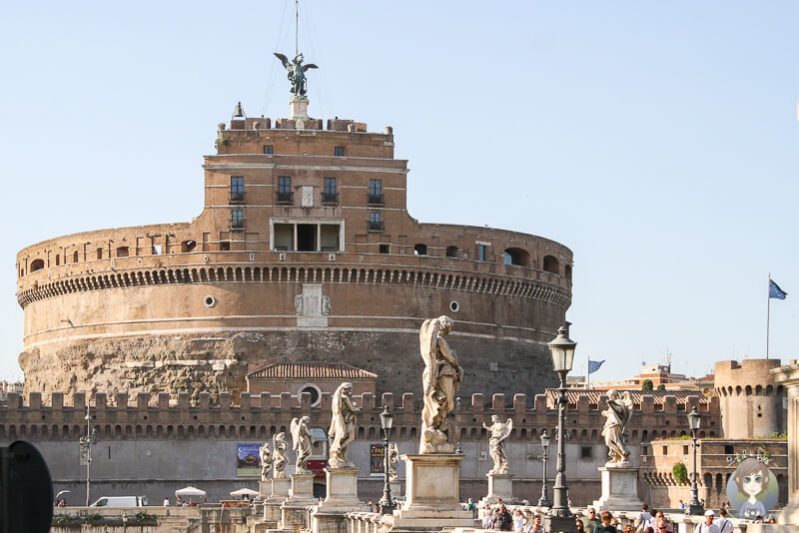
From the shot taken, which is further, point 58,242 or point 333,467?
point 58,242

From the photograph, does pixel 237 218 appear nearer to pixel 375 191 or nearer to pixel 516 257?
pixel 375 191

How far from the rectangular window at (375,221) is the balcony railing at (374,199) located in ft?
1.54

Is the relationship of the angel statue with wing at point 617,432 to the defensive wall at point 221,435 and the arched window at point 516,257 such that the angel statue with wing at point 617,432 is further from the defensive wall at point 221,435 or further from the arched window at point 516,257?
the arched window at point 516,257

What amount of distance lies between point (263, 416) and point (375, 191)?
502 inches

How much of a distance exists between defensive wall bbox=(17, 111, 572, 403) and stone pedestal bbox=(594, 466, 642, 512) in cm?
4755

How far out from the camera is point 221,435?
69.3m

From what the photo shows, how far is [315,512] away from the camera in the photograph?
94.5 ft

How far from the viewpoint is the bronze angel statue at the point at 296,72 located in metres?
80.9

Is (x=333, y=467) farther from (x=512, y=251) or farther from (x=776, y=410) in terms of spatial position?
(x=512, y=251)

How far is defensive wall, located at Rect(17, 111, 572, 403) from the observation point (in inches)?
2948

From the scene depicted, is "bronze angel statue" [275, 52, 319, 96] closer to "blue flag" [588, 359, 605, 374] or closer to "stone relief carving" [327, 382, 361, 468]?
"blue flag" [588, 359, 605, 374]

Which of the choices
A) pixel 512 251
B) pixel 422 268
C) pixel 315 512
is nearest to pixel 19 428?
pixel 422 268

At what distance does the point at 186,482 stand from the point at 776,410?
1046 inches

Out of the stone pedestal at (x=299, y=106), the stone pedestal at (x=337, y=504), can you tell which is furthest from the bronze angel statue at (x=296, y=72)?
the stone pedestal at (x=337, y=504)
